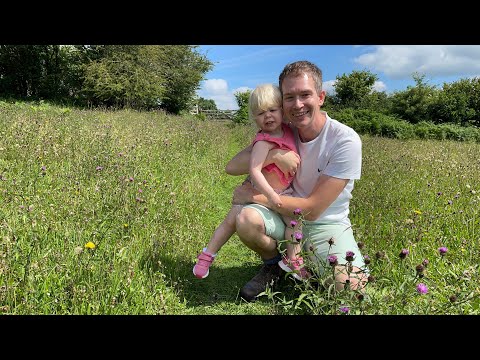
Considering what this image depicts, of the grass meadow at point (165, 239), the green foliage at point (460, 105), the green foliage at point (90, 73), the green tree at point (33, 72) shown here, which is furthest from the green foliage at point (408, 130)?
the green tree at point (33, 72)

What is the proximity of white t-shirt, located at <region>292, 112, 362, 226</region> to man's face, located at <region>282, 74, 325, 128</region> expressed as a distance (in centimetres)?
18

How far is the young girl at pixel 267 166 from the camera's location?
9.32ft

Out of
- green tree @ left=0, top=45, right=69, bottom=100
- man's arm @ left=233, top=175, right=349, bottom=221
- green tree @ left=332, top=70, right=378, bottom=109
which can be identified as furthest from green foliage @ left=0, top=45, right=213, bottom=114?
man's arm @ left=233, top=175, right=349, bottom=221

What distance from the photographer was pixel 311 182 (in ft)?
9.75

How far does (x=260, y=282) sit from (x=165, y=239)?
0.93 meters

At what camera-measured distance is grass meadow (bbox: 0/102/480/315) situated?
7.42 ft

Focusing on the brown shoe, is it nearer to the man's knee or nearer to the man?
the man

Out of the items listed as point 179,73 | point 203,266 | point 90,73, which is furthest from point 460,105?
point 203,266

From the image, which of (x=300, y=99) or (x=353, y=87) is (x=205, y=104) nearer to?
(x=353, y=87)

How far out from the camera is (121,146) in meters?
6.21

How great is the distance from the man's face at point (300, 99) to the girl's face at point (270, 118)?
0.19 ft

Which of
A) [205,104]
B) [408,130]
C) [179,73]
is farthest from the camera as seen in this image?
[205,104]

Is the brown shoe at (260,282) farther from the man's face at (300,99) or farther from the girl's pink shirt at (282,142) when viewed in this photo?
the man's face at (300,99)
